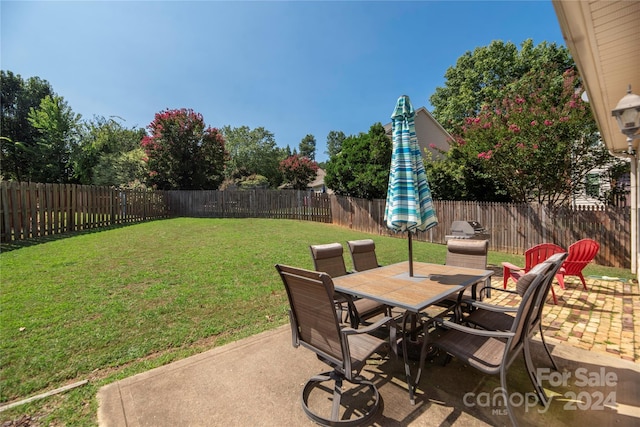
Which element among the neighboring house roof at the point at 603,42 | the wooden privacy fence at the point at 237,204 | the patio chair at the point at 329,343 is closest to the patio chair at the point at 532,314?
the patio chair at the point at 329,343

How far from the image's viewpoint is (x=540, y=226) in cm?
895

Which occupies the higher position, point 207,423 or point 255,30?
point 255,30

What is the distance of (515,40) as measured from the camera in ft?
74.3

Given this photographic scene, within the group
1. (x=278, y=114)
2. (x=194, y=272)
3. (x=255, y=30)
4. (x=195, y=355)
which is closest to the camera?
(x=195, y=355)

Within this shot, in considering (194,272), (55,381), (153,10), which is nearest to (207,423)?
(55,381)

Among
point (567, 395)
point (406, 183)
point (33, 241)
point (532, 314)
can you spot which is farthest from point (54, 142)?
point (567, 395)

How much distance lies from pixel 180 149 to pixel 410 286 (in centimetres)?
2206

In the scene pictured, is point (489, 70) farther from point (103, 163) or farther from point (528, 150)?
point (103, 163)

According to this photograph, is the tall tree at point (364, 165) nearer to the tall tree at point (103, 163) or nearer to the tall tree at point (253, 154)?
the tall tree at point (103, 163)

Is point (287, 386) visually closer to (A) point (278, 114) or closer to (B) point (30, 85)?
(A) point (278, 114)

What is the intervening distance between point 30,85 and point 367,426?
133 feet

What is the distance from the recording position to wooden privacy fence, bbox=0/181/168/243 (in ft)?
25.5

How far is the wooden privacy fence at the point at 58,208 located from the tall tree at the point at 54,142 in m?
13.8

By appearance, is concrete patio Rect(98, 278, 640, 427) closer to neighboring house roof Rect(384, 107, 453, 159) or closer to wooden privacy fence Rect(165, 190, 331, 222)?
wooden privacy fence Rect(165, 190, 331, 222)
